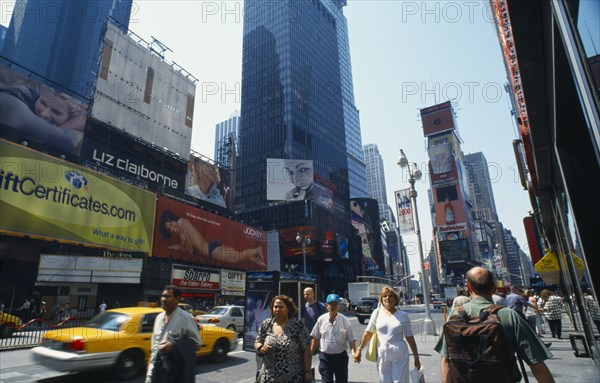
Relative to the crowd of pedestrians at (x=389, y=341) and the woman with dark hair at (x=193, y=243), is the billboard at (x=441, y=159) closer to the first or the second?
the woman with dark hair at (x=193, y=243)

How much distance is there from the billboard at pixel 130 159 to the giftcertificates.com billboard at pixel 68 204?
5.72 m

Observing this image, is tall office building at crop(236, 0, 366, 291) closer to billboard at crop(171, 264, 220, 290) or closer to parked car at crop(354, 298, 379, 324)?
billboard at crop(171, 264, 220, 290)

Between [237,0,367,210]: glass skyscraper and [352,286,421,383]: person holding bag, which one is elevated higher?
[237,0,367,210]: glass skyscraper

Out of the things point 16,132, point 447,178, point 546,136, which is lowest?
point 546,136

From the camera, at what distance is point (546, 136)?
586 cm

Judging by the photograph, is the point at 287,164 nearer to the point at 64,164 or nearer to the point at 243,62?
the point at 64,164

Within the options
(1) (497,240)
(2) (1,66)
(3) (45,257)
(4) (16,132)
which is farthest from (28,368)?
(1) (497,240)

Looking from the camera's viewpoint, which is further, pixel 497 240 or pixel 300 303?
pixel 497 240

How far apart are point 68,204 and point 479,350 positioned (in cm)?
3126

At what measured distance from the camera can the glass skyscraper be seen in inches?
4114

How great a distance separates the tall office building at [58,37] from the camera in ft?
367

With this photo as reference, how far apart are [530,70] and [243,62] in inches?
4982

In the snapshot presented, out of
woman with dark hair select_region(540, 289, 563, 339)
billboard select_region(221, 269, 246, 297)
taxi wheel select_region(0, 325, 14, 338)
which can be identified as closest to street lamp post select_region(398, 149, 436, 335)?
woman with dark hair select_region(540, 289, 563, 339)

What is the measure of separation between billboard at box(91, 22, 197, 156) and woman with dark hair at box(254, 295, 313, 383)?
1465 inches
